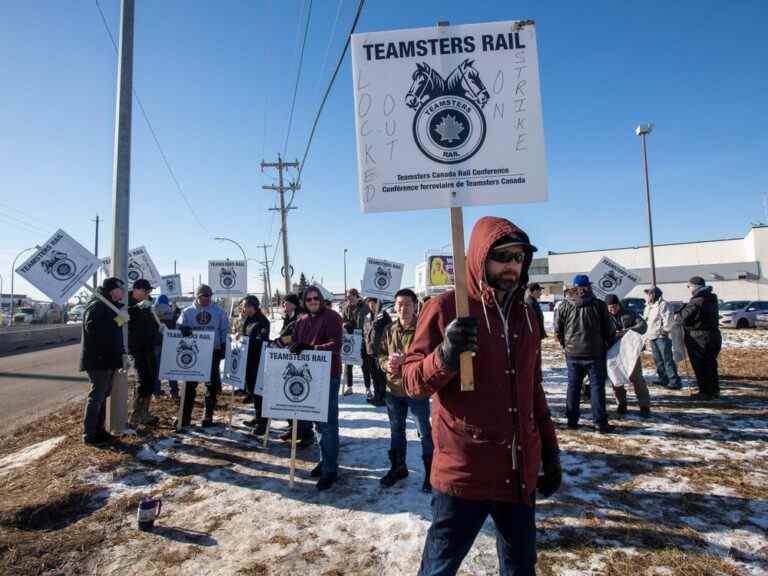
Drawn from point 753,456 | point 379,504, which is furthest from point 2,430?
point 753,456

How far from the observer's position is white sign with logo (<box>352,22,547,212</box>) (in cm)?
226

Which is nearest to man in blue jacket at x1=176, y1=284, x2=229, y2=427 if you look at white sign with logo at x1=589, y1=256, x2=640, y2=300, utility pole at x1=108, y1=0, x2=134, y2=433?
utility pole at x1=108, y1=0, x2=134, y2=433

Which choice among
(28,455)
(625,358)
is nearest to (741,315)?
(625,358)

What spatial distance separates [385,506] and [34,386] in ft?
35.8

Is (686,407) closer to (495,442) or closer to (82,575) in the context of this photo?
(495,442)

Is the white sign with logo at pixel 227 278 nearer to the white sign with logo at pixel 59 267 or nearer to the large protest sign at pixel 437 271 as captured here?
the white sign with logo at pixel 59 267

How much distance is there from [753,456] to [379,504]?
4353mm

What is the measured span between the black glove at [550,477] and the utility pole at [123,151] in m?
5.83

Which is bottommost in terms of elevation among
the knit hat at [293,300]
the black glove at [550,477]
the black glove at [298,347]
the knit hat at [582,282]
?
the black glove at [550,477]

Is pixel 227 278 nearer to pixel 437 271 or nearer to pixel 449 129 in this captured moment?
pixel 449 129

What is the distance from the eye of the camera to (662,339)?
→ 8258 mm

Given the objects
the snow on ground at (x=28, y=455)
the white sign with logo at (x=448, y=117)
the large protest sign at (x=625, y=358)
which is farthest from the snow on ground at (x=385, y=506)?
the white sign with logo at (x=448, y=117)

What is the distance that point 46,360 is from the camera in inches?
610

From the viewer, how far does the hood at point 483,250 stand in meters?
1.98
